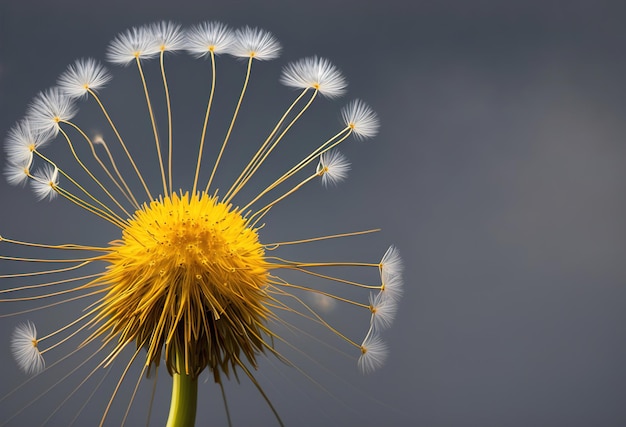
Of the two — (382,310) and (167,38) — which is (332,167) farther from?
(167,38)

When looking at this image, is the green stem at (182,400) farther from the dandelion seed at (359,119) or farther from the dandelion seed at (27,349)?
the dandelion seed at (359,119)

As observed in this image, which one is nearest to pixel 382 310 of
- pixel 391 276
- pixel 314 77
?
pixel 391 276

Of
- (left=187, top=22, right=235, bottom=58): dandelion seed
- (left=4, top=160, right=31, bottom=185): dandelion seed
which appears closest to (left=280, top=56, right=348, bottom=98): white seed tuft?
(left=187, top=22, right=235, bottom=58): dandelion seed

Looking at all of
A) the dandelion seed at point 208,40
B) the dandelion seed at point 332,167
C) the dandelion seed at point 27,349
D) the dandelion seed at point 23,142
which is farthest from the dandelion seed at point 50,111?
the dandelion seed at point 332,167

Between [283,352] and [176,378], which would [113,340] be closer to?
[176,378]

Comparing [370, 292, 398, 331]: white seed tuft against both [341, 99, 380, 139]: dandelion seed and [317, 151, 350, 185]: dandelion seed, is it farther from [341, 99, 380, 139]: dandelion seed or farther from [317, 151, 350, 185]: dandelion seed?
[341, 99, 380, 139]: dandelion seed

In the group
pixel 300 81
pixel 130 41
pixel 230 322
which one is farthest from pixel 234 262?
pixel 130 41
